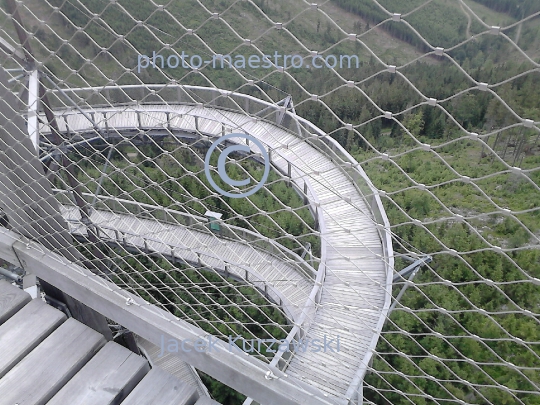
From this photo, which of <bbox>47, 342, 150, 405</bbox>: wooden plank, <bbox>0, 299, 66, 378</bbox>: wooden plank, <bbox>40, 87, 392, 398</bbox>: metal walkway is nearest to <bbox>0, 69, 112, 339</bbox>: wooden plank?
<bbox>0, 299, 66, 378</bbox>: wooden plank

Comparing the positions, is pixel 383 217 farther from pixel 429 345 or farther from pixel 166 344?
pixel 166 344

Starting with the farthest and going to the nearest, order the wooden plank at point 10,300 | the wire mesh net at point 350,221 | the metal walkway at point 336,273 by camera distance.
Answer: the wire mesh net at point 350,221, the metal walkway at point 336,273, the wooden plank at point 10,300

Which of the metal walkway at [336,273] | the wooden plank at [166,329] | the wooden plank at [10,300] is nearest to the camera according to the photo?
the wooden plank at [166,329]

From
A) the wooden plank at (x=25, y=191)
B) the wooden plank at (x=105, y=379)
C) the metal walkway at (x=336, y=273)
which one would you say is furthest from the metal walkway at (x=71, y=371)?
the metal walkway at (x=336, y=273)

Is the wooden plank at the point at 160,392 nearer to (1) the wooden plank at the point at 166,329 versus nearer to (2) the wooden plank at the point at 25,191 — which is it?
(1) the wooden plank at the point at 166,329

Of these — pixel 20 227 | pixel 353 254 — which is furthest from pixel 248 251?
pixel 20 227

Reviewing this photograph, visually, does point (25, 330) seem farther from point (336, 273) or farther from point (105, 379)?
point (336, 273)
